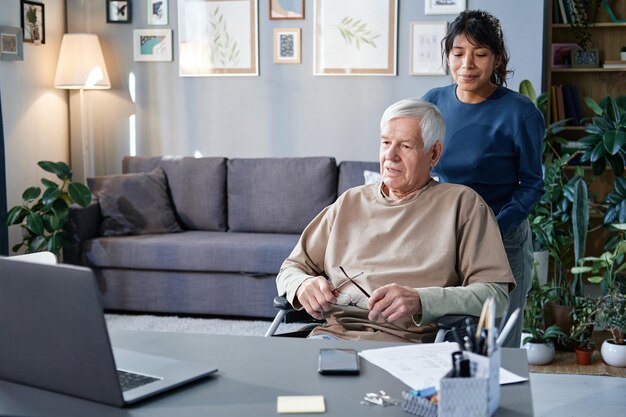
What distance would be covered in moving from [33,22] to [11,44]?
0.32 meters

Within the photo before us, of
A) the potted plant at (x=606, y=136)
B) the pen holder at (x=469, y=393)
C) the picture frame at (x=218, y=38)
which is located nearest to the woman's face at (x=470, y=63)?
the pen holder at (x=469, y=393)

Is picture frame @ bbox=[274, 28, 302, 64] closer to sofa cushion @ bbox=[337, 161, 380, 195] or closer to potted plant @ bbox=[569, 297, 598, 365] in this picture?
sofa cushion @ bbox=[337, 161, 380, 195]

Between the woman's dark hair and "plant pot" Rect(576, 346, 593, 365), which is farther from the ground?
the woman's dark hair

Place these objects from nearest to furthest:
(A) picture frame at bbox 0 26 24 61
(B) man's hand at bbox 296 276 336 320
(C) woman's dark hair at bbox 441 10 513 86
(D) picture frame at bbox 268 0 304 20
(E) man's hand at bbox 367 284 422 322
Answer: (E) man's hand at bbox 367 284 422 322
(B) man's hand at bbox 296 276 336 320
(C) woman's dark hair at bbox 441 10 513 86
(A) picture frame at bbox 0 26 24 61
(D) picture frame at bbox 268 0 304 20

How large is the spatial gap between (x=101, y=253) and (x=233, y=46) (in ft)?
5.46

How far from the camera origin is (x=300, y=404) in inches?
57.2

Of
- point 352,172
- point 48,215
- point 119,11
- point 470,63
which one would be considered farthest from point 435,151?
point 119,11

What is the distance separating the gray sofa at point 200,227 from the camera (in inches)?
194

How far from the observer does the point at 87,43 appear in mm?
5660

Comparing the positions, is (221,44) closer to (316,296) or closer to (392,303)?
(316,296)

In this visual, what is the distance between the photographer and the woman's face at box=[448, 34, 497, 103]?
2.63 meters

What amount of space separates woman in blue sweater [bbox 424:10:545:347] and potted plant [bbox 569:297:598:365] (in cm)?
154

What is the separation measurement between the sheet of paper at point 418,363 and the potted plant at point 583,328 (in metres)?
2.53

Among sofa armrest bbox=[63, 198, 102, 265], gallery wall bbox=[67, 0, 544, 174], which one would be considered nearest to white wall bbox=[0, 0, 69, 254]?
gallery wall bbox=[67, 0, 544, 174]
